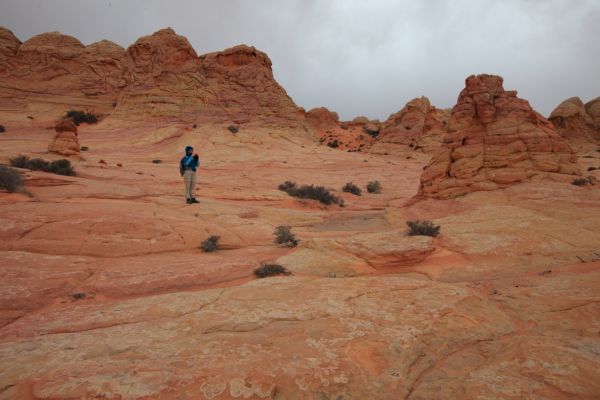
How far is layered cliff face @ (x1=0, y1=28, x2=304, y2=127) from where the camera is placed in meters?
31.0

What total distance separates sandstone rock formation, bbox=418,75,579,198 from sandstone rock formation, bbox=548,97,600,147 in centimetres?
2479

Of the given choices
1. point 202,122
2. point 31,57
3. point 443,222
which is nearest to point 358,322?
point 443,222

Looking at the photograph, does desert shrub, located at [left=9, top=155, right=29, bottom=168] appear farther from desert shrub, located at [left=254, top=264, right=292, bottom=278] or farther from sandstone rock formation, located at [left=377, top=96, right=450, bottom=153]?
sandstone rock formation, located at [left=377, top=96, right=450, bottom=153]

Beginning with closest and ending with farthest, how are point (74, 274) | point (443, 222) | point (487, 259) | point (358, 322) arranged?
point (358, 322), point (74, 274), point (487, 259), point (443, 222)

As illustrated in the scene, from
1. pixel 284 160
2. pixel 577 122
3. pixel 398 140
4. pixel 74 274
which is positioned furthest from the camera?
pixel 398 140

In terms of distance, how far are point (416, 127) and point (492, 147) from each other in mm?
31358

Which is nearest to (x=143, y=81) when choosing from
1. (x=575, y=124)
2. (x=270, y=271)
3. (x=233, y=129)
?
(x=233, y=129)

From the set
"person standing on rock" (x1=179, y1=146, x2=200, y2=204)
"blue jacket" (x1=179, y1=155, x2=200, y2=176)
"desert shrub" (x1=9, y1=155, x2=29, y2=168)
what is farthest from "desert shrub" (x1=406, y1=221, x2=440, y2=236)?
"desert shrub" (x1=9, y1=155, x2=29, y2=168)

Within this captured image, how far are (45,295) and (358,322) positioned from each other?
163 inches

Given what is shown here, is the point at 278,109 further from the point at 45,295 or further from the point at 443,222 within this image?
the point at 45,295

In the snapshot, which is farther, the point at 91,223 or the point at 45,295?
the point at 91,223

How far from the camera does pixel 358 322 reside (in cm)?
341

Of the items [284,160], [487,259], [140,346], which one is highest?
[284,160]

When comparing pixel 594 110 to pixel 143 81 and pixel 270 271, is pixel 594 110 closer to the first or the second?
pixel 270 271
